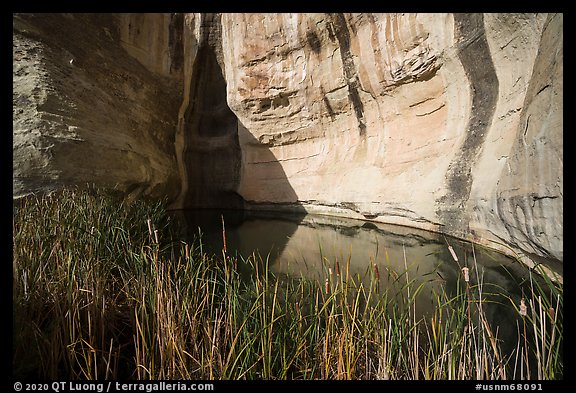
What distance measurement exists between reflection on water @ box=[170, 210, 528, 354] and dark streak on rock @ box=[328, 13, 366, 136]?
3.14 m

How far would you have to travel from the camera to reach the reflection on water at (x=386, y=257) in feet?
6.86

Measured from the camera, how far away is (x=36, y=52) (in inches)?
204

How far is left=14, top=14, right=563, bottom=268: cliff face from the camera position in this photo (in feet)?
11.5

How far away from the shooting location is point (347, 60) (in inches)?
280

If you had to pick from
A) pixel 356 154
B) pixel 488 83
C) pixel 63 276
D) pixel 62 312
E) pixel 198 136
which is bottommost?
pixel 62 312

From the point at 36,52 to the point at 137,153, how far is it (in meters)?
2.60

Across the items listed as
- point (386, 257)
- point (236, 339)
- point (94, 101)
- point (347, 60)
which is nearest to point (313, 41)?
point (347, 60)

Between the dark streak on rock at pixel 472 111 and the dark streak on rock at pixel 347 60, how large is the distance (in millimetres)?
2672

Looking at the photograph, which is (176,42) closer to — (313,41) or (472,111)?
(313,41)

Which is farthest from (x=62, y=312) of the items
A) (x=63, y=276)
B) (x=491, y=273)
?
(x=491, y=273)

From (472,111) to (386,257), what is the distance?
4.23 meters

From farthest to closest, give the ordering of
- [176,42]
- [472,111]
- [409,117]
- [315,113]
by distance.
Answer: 1. [176,42]
2. [315,113]
3. [409,117]
4. [472,111]

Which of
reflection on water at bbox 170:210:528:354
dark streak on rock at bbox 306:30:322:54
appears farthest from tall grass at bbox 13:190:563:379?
dark streak on rock at bbox 306:30:322:54
